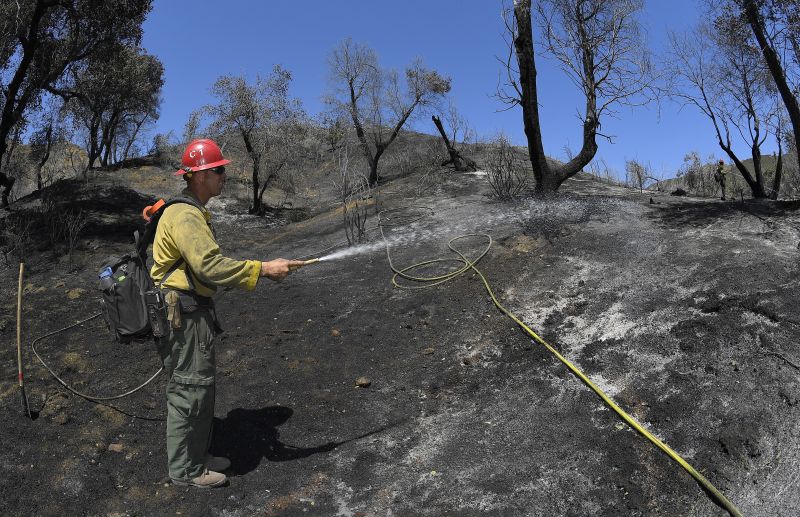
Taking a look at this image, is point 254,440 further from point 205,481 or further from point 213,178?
point 213,178

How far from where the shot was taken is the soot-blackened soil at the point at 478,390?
3.43 metres

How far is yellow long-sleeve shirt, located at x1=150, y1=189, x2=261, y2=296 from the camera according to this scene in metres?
3.26

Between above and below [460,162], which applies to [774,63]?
above

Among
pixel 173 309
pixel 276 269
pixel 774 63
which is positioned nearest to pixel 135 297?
pixel 173 309

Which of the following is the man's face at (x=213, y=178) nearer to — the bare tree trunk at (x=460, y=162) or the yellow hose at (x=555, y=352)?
the yellow hose at (x=555, y=352)

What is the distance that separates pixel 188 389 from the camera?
345 centimetres

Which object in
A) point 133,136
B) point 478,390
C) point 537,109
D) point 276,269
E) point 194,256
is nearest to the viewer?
point 194,256

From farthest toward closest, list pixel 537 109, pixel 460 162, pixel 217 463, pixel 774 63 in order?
pixel 460 162, pixel 537 109, pixel 774 63, pixel 217 463

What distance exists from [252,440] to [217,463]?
44 centimetres

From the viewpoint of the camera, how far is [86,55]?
1335 centimetres

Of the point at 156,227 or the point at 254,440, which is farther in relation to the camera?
the point at 254,440

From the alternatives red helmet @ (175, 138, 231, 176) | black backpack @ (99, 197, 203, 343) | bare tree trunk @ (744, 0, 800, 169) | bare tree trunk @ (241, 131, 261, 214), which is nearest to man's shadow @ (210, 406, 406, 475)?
black backpack @ (99, 197, 203, 343)

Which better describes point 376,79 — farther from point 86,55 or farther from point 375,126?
point 86,55

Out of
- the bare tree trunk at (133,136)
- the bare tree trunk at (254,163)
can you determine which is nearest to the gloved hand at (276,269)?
the bare tree trunk at (254,163)
